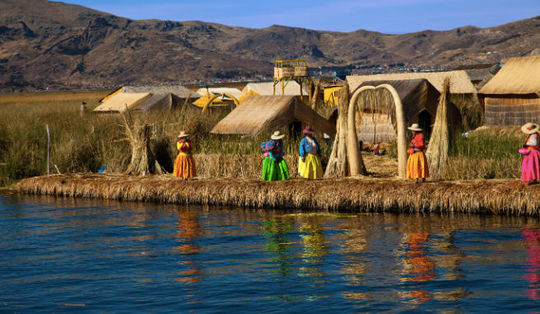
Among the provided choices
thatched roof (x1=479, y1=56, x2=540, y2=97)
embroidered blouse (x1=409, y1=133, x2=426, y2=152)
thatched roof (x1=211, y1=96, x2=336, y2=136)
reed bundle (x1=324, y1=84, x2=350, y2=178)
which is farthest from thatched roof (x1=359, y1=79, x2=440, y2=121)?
embroidered blouse (x1=409, y1=133, x2=426, y2=152)

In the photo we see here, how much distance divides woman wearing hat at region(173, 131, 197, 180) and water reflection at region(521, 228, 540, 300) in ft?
23.3

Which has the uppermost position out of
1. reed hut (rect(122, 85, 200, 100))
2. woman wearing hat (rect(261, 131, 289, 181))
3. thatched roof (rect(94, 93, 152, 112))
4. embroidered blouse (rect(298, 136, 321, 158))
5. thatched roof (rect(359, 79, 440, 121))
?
reed hut (rect(122, 85, 200, 100))

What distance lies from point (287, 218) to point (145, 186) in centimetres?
392

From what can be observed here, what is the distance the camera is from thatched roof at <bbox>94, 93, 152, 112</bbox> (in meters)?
33.4

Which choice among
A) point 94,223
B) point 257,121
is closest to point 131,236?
point 94,223

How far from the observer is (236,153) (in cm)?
1702

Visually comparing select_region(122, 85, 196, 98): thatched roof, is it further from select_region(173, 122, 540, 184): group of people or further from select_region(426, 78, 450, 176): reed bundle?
select_region(426, 78, 450, 176): reed bundle

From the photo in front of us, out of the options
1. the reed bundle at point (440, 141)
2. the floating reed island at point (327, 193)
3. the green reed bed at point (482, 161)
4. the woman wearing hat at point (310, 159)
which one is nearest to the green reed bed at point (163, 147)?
the green reed bed at point (482, 161)

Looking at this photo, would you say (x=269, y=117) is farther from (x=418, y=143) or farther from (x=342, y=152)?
(x=418, y=143)

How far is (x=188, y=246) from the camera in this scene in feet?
38.0

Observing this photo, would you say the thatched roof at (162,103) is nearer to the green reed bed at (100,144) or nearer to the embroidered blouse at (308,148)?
the green reed bed at (100,144)

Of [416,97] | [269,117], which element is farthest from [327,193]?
[416,97]

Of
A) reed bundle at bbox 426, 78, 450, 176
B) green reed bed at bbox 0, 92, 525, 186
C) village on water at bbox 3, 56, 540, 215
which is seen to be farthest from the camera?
green reed bed at bbox 0, 92, 525, 186

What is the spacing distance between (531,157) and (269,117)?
8797 mm
